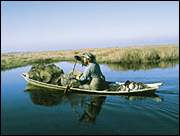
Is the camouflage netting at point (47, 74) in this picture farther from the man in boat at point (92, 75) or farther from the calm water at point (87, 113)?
the man in boat at point (92, 75)

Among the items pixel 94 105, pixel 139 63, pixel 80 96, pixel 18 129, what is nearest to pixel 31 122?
pixel 18 129

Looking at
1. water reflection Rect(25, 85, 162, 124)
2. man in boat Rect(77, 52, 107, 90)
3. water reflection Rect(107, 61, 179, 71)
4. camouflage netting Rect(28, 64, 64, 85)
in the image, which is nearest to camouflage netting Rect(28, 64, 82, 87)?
camouflage netting Rect(28, 64, 64, 85)

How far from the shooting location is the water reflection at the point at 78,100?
41.1 feet

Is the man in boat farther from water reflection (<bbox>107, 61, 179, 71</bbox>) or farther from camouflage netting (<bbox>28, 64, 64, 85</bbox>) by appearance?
water reflection (<bbox>107, 61, 179, 71</bbox>)

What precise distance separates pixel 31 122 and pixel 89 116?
80.3 inches

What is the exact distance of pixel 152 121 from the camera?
11.2m

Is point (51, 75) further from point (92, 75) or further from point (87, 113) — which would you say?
point (87, 113)

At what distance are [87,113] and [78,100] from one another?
2408 mm

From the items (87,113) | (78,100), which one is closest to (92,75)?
(78,100)

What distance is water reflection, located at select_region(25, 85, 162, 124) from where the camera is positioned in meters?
12.5

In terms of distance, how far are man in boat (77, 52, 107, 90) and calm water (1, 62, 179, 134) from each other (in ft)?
1.66

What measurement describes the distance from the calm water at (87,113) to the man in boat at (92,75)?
507mm

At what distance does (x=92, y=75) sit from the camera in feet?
51.6

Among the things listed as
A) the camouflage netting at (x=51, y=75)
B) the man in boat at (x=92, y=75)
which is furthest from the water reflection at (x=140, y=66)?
the man in boat at (x=92, y=75)
